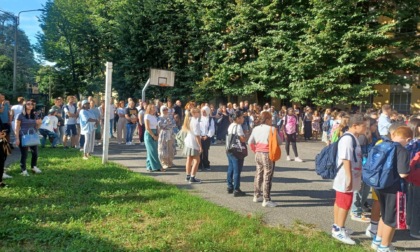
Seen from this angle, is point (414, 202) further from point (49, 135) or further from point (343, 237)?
point (49, 135)

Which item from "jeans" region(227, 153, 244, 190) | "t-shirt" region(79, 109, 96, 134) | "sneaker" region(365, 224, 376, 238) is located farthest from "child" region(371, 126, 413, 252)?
"t-shirt" region(79, 109, 96, 134)

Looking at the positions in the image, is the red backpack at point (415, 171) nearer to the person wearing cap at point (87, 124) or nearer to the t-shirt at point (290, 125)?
the t-shirt at point (290, 125)

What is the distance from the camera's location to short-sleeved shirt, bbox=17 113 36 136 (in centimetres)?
891

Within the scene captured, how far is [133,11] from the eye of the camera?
107ft

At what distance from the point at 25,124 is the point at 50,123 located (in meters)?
5.13

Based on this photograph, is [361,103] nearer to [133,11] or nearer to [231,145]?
[231,145]

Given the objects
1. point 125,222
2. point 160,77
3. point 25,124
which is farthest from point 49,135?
point 160,77

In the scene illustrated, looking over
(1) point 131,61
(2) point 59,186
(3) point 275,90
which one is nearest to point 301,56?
(3) point 275,90

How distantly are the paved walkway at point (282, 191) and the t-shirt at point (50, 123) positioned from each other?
252 centimetres

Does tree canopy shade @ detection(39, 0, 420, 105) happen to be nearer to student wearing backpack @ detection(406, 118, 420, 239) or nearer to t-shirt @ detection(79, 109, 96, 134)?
t-shirt @ detection(79, 109, 96, 134)

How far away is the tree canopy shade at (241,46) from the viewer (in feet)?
68.8

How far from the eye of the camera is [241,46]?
2747 centimetres

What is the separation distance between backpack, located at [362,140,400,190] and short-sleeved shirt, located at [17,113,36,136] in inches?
298

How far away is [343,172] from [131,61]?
94.3ft
